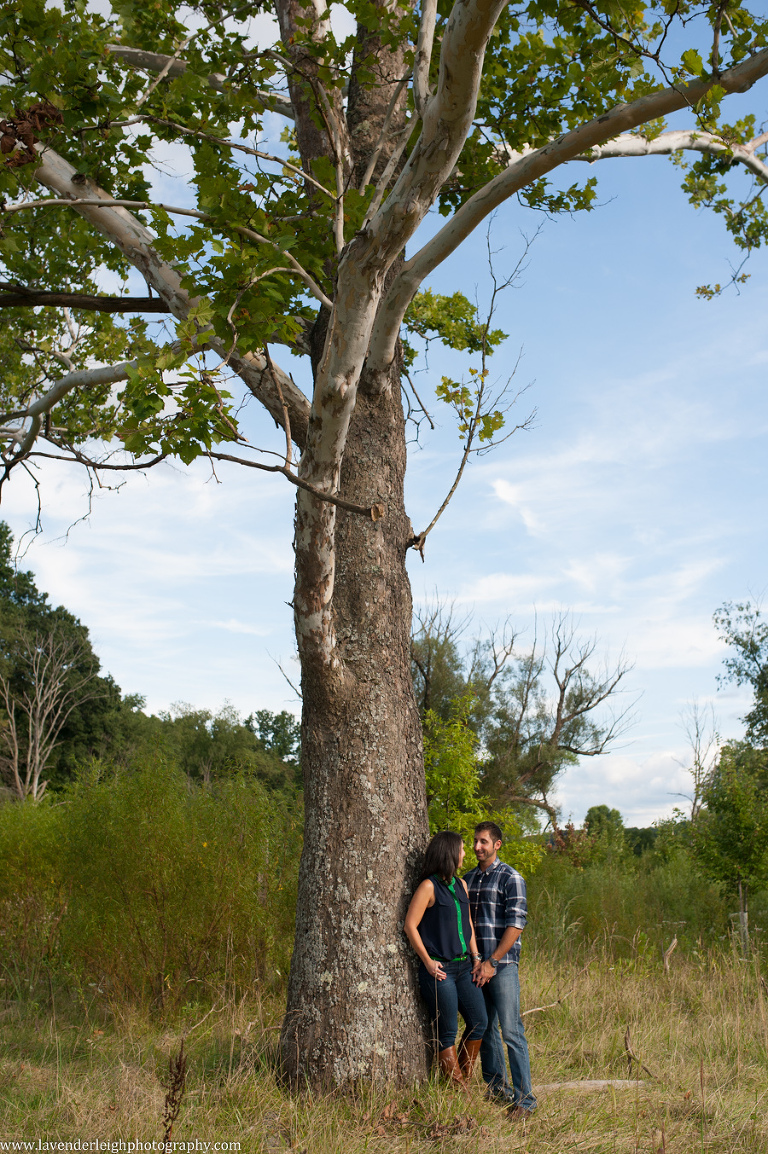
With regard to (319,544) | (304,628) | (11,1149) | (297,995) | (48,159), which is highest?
(48,159)

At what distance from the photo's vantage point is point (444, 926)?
4270mm

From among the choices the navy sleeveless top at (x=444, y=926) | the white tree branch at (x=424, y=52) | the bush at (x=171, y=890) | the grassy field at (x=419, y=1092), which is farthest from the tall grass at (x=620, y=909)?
the white tree branch at (x=424, y=52)

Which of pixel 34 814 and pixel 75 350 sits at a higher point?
pixel 75 350

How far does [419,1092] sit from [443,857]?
1.17m

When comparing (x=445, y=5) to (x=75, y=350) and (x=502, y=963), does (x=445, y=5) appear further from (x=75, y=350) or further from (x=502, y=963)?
(x=75, y=350)

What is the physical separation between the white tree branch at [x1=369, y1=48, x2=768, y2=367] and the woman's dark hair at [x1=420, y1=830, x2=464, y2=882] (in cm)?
303

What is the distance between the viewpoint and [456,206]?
603 centimetres

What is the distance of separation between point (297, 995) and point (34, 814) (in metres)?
6.66

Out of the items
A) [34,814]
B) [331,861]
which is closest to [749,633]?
[34,814]

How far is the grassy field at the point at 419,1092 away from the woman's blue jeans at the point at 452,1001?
10.6 inches

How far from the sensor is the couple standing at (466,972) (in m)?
4.18

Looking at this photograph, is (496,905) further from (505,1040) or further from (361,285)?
(361,285)

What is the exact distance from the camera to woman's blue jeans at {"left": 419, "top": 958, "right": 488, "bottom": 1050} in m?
4.19

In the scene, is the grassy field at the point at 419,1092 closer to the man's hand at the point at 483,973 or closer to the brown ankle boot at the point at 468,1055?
the brown ankle boot at the point at 468,1055
